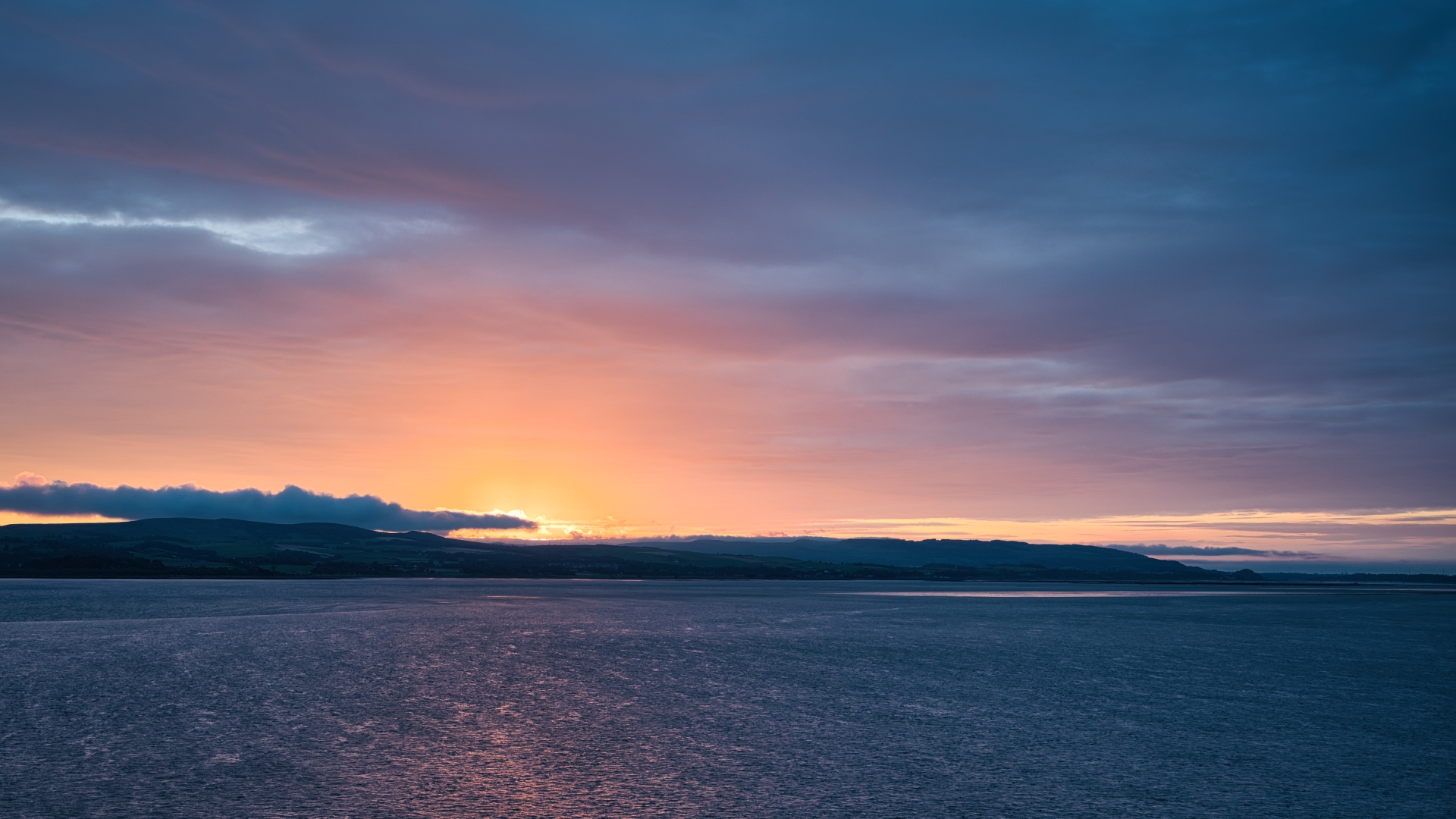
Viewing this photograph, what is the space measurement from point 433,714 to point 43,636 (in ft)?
114

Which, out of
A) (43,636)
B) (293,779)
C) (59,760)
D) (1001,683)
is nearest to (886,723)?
(1001,683)

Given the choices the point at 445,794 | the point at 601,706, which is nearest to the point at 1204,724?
the point at 601,706

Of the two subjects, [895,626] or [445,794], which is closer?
[445,794]

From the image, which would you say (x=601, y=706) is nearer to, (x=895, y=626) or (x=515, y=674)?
(x=515, y=674)

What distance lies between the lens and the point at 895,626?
64250 mm

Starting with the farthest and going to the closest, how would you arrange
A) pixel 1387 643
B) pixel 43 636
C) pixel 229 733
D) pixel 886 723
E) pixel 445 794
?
pixel 1387 643 → pixel 43 636 → pixel 886 723 → pixel 229 733 → pixel 445 794

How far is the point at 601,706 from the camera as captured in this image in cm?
2906

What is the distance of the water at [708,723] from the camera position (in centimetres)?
1873

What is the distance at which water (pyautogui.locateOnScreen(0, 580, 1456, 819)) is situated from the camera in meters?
18.7

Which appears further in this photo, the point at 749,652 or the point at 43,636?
the point at 43,636

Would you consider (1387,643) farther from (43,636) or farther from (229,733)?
(43,636)

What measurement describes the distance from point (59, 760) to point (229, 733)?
3.92 metres

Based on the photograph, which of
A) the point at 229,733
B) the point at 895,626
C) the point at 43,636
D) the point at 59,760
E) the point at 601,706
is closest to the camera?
the point at 59,760

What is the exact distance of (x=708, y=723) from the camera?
2642 cm
